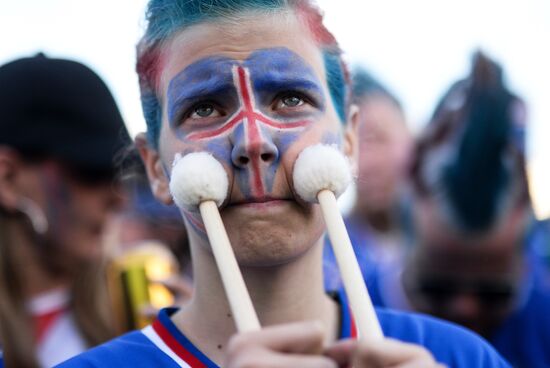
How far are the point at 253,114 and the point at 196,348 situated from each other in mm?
607

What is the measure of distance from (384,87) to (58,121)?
10.8ft

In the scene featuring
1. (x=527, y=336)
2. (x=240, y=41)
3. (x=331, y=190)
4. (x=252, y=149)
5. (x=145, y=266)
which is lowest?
(x=527, y=336)

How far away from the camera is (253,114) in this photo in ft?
6.89

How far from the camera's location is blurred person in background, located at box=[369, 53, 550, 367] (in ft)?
13.2

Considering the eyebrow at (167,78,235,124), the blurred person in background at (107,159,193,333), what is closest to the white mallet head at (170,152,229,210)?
the eyebrow at (167,78,235,124)

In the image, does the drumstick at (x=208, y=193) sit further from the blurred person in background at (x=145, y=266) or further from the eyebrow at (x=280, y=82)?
the blurred person in background at (x=145, y=266)

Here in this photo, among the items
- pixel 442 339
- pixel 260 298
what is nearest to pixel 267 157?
pixel 260 298

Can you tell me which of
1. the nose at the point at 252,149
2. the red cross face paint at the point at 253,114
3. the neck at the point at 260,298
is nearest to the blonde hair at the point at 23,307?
the neck at the point at 260,298

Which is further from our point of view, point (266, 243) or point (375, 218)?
point (375, 218)

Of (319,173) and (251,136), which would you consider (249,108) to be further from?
(319,173)

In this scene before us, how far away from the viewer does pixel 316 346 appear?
5.26ft

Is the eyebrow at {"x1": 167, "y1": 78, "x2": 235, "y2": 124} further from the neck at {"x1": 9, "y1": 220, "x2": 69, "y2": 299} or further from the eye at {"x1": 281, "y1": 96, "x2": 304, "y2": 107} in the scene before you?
the neck at {"x1": 9, "y1": 220, "x2": 69, "y2": 299}

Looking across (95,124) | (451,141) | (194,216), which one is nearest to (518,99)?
(451,141)

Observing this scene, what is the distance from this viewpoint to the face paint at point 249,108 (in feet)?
6.68
